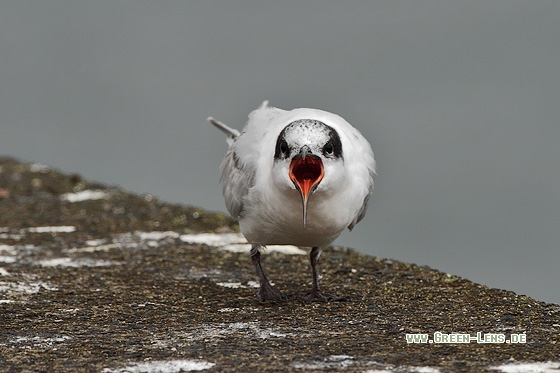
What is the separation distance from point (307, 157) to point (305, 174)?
168 mm

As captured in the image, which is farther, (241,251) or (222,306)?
(241,251)

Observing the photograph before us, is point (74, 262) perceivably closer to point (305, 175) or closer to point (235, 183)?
point (235, 183)

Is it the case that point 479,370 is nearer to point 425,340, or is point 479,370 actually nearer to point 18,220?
point 425,340

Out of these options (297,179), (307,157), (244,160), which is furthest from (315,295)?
(307,157)

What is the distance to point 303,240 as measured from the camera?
506 centimetres

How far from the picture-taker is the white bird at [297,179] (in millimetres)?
4539

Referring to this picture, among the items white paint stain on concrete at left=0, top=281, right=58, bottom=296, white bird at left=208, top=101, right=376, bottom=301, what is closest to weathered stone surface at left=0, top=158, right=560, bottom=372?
white paint stain on concrete at left=0, top=281, right=58, bottom=296

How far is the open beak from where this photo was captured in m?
4.52

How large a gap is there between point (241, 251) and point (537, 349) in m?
3.37

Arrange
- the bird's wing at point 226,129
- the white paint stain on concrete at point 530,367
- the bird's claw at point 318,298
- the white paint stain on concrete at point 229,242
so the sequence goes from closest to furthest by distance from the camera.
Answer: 1. the white paint stain on concrete at point 530,367
2. the bird's claw at point 318,298
3. the bird's wing at point 226,129
4. the white paint stain on concrete at point 229,242

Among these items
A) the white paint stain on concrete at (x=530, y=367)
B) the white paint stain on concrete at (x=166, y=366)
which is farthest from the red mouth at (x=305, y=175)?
the white paint stain on concrete at (x=530, y=367)

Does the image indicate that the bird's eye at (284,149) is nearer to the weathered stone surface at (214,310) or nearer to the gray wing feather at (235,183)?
the gray wing feather at (235,183)

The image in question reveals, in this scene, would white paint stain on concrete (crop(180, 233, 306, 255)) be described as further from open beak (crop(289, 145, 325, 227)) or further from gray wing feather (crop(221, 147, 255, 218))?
open beak (crop(289, 145, 325, 227))

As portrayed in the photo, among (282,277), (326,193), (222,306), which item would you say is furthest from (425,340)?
(282,277)
